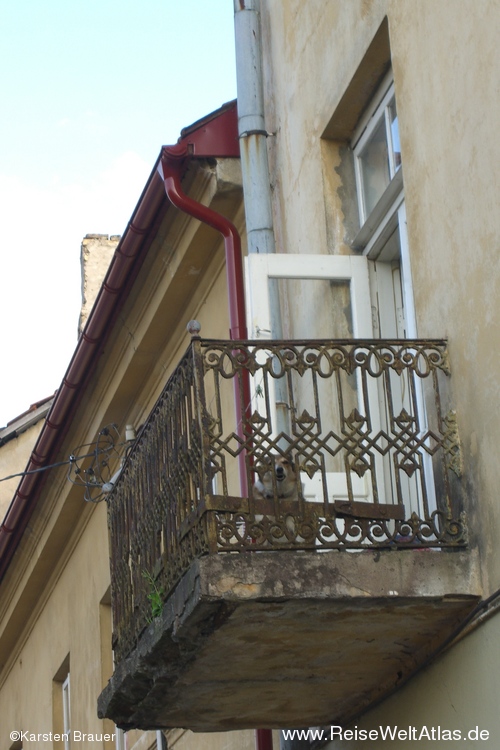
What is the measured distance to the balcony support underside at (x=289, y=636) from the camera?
5863mm

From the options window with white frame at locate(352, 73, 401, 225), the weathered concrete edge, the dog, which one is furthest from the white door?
the weathered concrete edge

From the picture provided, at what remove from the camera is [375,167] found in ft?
26.8

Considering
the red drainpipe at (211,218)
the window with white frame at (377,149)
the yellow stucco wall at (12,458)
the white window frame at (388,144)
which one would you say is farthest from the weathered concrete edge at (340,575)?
the yellow stucco wall at (12,458)

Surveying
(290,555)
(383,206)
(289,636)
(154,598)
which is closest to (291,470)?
(290,555)

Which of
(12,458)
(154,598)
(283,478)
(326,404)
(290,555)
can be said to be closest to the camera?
(290,555)

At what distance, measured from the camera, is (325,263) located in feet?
25.3

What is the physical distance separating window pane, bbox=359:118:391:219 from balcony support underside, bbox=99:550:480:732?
Answer: 104 inches

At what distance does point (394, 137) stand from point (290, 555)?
8.95 feet

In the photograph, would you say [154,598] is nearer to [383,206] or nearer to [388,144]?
[383,206]

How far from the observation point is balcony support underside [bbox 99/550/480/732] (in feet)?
19.2

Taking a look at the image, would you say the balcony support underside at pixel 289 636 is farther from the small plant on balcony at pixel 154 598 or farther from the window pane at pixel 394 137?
the window pane at pixel 394 137

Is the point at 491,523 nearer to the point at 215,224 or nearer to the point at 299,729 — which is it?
the point at 299,729

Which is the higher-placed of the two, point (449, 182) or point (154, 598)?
point (449, 182)

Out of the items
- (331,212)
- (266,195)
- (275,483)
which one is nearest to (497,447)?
(275,483)
